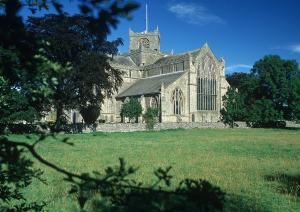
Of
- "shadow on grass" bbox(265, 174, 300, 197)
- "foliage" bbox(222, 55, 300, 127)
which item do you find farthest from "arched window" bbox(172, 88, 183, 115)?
"shadow on grass" bbox(265, 174, 300, 197)

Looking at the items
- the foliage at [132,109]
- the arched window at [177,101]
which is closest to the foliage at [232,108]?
the arched window at [177,101]

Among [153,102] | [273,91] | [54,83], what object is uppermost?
[273,91]

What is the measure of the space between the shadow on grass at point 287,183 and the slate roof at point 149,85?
46317 mm

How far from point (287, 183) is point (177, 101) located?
49314 millimetres

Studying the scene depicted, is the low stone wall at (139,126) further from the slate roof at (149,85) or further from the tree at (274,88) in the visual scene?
the tree at (274,88)

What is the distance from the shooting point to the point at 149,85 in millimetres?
64625

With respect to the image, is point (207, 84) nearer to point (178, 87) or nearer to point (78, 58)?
point (178, 87)

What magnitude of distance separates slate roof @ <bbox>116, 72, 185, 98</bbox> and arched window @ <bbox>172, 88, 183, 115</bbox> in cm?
210

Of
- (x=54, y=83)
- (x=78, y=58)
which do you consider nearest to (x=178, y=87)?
(x=78, y=58)

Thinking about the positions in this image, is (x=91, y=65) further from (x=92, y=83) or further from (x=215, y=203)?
(x=215, y=203)

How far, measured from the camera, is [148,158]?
1659cm

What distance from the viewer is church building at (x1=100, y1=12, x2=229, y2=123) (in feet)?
195

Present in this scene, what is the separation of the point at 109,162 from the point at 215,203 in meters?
12.7

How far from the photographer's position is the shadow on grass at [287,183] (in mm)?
9680
